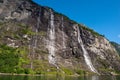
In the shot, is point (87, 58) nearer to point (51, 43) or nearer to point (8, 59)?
point (51, 43)

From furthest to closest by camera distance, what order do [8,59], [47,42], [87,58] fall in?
[87,58]
[47,42]
[8,59]

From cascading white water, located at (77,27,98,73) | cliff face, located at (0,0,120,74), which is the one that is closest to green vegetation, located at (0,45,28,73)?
cliff face, located at (0,0,120,74)

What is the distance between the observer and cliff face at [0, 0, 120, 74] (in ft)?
472

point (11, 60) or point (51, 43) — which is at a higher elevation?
point (51, 43)

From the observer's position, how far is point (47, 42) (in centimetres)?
16325

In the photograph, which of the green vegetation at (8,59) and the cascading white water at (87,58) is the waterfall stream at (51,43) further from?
the cascading white water at (87,58)

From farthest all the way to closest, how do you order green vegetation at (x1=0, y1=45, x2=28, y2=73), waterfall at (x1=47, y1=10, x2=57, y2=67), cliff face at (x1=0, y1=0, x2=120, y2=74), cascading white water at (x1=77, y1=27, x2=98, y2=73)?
1. cascading white water at (x1=77, y1=27, x2=98, y2=73)
2. waterfall at (x1=47, y1=10, x2=57, y2=67)
3. cliff face at (x1=0, y1=0, x2=120, y2=74)
4. green vegetation at (x1=0, y1=45, x2=28, y2=73)

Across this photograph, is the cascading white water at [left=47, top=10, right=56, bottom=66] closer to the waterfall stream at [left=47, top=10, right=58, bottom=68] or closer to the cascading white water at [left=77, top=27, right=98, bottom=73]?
the waterfall stream at [left=47, top=10, right=58, bottom=68]

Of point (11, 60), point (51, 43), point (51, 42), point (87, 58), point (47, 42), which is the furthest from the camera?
point (87, 58)

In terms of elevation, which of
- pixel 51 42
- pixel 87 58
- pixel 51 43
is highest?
pixel 51 42

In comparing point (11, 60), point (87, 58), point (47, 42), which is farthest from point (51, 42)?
point (11, 60)

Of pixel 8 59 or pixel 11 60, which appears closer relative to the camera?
pixel 11 60

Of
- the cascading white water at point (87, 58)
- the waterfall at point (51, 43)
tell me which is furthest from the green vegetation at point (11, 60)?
the cascading white water at point (87, 58)

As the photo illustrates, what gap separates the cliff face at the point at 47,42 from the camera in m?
144
